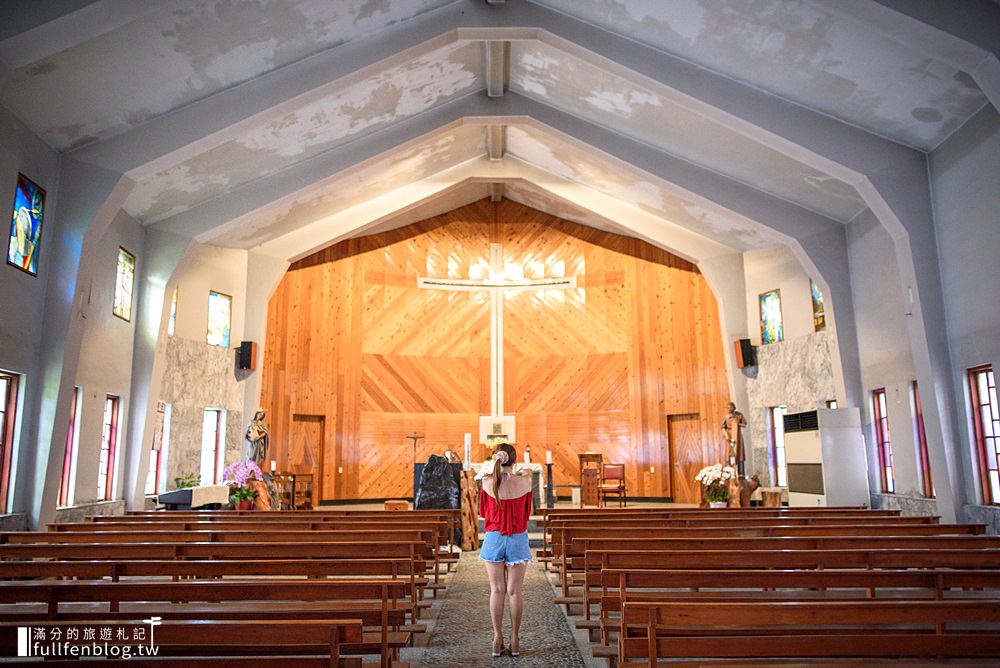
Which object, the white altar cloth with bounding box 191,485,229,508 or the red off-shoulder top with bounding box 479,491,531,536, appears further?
the white altar cloth with bounding box 191,485,229,508

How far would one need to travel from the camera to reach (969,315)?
25.7 ft

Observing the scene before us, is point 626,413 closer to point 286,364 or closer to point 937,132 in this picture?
point 286,364

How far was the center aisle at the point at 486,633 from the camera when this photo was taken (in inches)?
164

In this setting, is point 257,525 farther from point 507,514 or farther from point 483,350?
point 483,350

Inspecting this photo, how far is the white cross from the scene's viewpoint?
16.3m

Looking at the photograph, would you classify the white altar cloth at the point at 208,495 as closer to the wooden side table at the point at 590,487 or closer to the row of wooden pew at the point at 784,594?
the row of wooden pew at the point at 784,594

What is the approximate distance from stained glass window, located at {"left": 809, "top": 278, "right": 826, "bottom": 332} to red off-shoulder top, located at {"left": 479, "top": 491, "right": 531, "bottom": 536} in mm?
9188

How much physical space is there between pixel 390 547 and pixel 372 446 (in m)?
10.8

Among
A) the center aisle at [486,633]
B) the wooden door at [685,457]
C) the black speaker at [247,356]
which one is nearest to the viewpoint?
the center aisle at [486,633]

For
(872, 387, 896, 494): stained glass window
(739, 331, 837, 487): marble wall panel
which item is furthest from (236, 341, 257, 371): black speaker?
(872, 387, 896, 494): stained glass window

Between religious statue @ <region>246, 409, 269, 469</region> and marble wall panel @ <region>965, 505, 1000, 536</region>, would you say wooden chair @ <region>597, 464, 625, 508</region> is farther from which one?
marble wall panel @ <region>965, 505, 1000, 536</region>

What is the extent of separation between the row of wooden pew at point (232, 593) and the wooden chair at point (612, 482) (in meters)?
8.08

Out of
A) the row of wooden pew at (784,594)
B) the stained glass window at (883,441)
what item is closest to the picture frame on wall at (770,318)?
the stained glass window at (883,441)

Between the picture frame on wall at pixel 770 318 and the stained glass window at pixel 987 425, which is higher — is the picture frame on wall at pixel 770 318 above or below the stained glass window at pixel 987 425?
above
